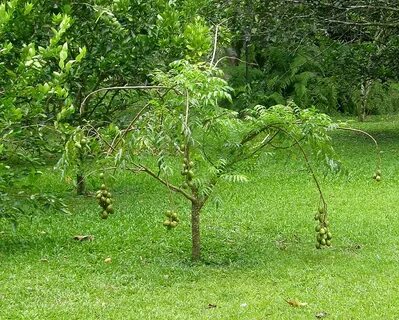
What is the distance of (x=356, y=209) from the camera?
9.66m

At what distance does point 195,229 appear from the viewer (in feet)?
23.4

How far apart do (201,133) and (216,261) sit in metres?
1.17

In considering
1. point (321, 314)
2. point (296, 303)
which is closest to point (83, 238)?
point (296, 303)

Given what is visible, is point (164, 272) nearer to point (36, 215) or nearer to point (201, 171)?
point (201, 171)

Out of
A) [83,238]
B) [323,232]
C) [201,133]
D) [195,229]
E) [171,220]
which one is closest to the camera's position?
[171,220]

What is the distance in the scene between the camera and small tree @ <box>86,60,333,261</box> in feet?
20.9

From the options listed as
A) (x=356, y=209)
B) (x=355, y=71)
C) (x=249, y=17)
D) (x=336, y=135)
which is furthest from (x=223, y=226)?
(x=336, y=135)

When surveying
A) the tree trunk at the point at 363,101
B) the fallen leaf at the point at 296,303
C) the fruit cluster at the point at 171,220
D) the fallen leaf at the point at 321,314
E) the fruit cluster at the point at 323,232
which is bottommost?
the tree trunk at the point at 363,101

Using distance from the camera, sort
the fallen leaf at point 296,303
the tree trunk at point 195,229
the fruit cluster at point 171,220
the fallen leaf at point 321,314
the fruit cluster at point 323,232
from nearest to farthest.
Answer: the fallen leaf at point 321,314
the fallen leaf at point 296,303
the fruit cluster at point 171,220
the fruit cluster at point 323,232
the tree trunk at point 195,229

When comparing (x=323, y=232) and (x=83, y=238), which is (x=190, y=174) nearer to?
(x=323, y=232)

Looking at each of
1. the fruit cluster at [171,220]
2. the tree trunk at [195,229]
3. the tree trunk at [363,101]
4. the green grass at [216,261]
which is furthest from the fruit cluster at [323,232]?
the tree trunk at [363,101]

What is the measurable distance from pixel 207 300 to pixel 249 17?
31.6ft

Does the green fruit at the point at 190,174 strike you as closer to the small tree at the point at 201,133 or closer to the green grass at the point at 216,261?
the small tree at the point at 201,133

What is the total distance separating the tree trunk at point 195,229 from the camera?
7.10 meters
